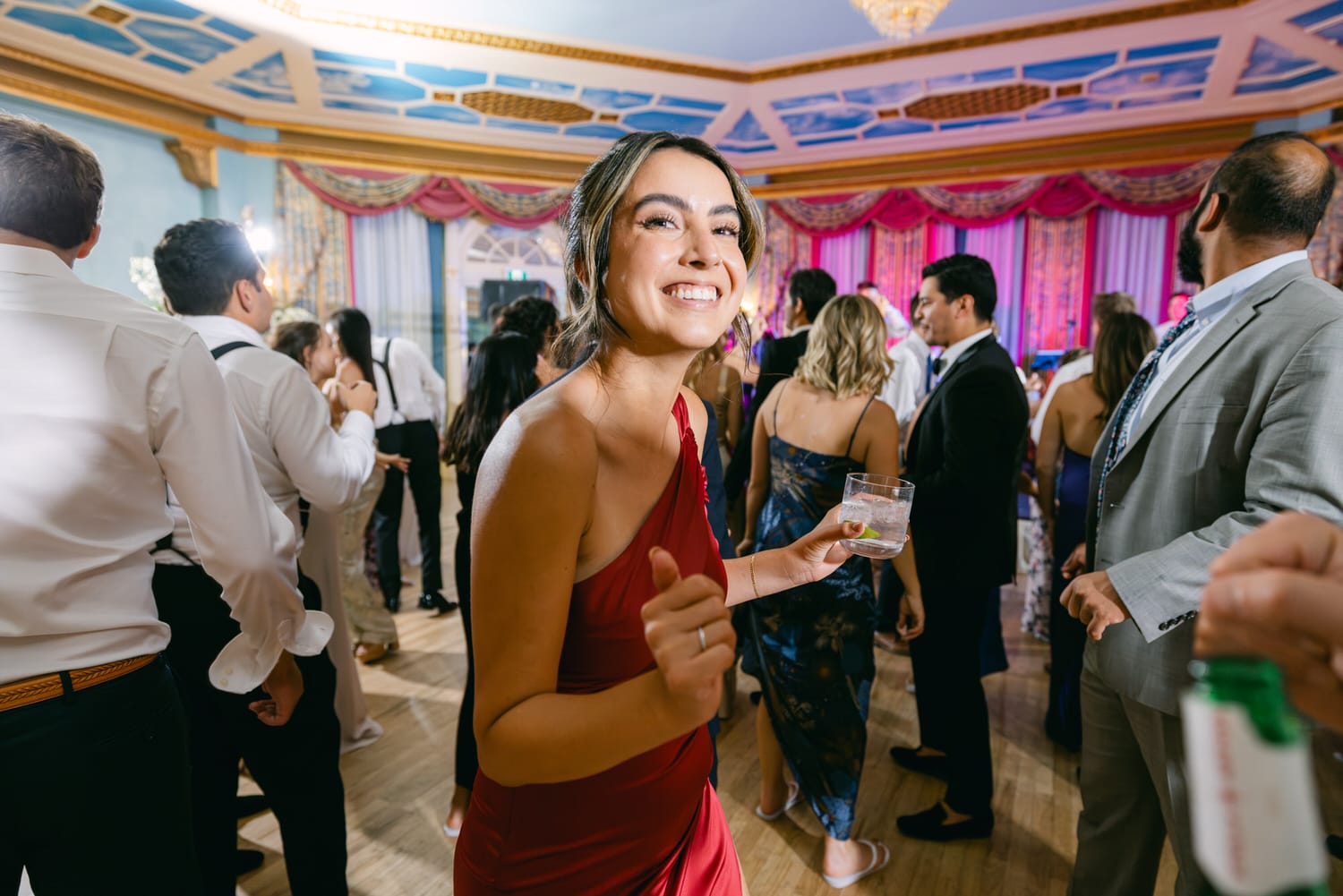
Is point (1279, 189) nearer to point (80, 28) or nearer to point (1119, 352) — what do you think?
point (1119, 352)

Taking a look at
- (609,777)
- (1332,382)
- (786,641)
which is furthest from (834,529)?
(786,641)

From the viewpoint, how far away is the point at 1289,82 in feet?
20.7

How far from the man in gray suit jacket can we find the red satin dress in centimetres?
82

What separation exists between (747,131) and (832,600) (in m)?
7.15

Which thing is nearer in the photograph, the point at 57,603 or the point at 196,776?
the point at 57,603

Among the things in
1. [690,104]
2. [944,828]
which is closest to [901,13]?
[690,104]

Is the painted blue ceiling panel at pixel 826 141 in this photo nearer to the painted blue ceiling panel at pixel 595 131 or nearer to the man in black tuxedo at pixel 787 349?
the painted blue ceiling panel at pixel 595 131

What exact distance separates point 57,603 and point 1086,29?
6.93m

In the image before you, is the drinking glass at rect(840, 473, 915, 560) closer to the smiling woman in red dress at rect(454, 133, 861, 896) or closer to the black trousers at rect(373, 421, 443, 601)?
the smiling woman in red dress at rect(454, 133, 861, 896)

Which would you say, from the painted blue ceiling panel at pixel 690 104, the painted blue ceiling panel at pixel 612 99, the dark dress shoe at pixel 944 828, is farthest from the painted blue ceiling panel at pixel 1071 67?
the dark dress shoe at pixel 944 828

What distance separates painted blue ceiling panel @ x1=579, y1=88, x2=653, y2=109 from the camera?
7109 millimetres

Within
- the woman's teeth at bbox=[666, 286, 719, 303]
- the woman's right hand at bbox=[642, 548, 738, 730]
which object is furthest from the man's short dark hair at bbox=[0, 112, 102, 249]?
the woman's right hand at bbox=[642, 548, 738, 730]

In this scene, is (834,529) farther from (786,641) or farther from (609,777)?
(786,641)

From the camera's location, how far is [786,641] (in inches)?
89.4
